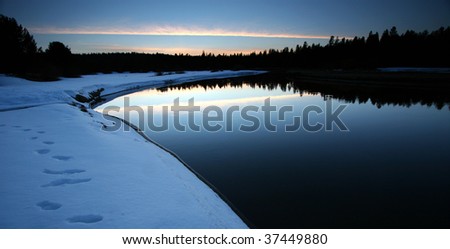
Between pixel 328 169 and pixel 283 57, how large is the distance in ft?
457

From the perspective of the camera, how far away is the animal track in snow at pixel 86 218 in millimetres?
3748

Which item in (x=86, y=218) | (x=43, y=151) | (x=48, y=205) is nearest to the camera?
(x=86, y=218)

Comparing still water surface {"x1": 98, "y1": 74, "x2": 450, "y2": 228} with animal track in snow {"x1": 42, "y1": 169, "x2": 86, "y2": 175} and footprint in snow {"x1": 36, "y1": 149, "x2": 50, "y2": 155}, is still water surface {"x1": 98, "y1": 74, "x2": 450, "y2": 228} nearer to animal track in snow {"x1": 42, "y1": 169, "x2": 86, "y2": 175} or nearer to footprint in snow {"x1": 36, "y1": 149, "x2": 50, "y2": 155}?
animal track in snow {"x1": 42, "y1": 169, "x2": 86, "y2": 175}

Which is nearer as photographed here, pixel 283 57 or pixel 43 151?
pixel 43 151

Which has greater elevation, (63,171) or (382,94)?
(382,94)

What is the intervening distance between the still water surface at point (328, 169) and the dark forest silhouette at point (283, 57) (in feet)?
108

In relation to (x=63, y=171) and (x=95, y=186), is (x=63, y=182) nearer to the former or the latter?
(x=63, y=171)

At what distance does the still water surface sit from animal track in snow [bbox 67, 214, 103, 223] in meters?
2.86

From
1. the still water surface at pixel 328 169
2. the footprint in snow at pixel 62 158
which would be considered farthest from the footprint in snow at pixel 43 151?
the still water surface at pixel 328 169

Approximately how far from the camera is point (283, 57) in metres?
138

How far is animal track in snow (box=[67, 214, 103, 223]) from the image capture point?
3.75 meters
